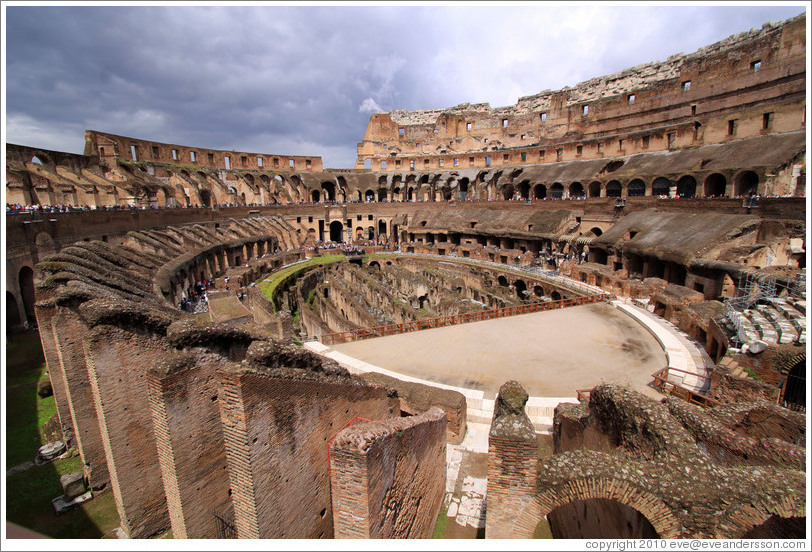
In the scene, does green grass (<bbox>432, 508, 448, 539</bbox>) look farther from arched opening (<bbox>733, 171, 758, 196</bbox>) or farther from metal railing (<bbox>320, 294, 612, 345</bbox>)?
arched opening (<bbox>733, 171, 758, 196</bbox>)

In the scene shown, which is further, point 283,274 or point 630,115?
point 630,115

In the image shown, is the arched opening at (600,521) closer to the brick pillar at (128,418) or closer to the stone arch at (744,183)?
the brick pillar at (128,418)

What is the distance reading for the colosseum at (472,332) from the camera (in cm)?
451

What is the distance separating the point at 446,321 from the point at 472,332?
6.43ft

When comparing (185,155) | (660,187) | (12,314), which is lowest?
(12,314)

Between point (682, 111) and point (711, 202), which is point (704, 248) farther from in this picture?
point (682, 111)

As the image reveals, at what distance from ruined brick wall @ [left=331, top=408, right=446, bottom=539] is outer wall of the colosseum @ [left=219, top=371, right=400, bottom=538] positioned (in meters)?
0.91

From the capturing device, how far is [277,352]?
16.9 ft

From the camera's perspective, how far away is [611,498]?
13.1ft

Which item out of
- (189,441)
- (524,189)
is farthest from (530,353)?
(524,189)

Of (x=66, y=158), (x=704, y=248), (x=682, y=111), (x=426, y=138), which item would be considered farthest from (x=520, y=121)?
(x=66, y=158)

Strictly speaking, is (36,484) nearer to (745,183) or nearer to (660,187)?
(745,183)

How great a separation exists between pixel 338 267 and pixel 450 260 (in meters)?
9.32

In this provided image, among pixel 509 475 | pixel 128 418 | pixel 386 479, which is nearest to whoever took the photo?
pixel 509 475
